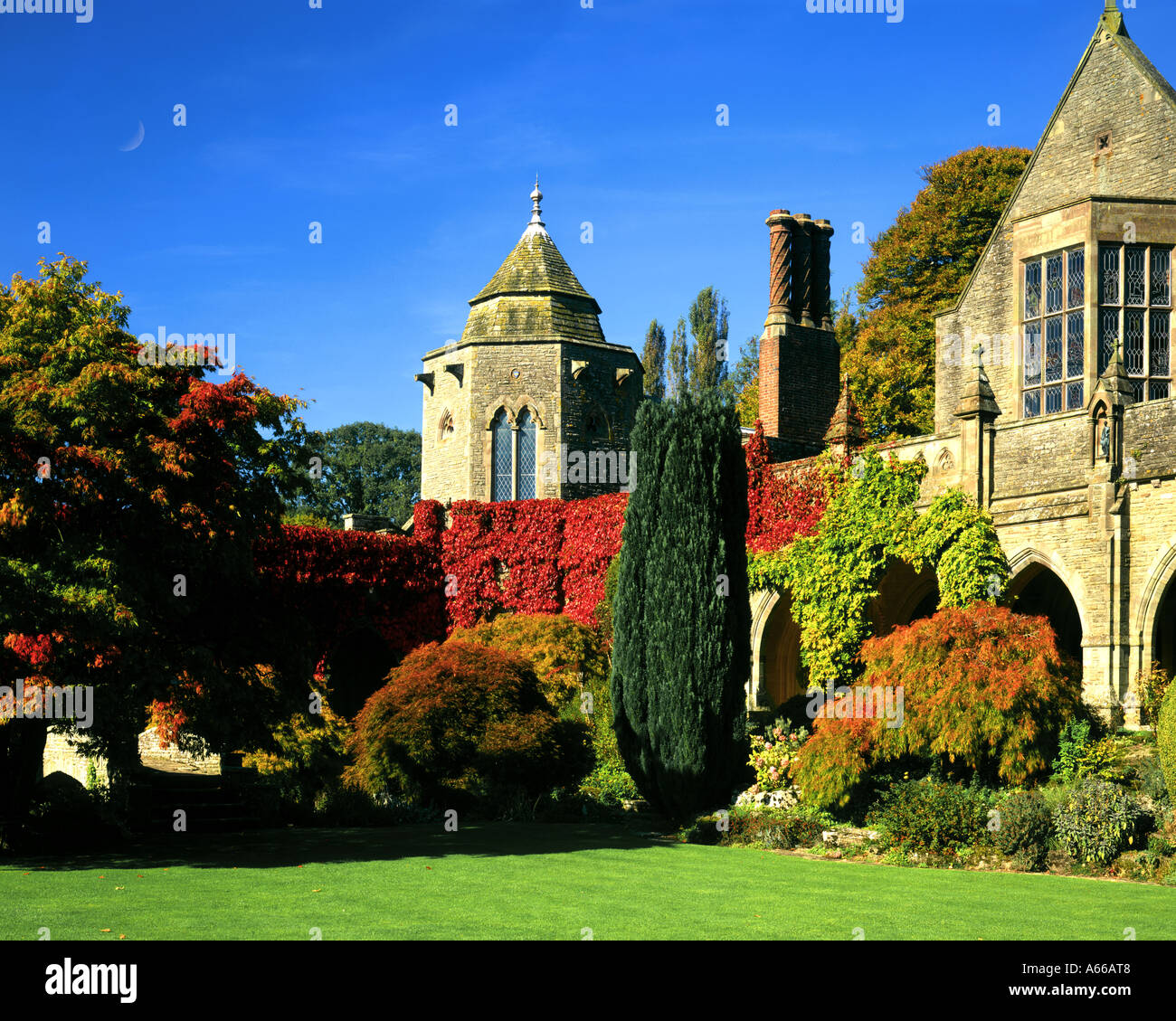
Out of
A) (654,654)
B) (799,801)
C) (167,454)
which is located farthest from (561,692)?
(167,454)

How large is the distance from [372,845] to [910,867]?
6448mm

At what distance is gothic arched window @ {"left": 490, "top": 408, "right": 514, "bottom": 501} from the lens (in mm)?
30141

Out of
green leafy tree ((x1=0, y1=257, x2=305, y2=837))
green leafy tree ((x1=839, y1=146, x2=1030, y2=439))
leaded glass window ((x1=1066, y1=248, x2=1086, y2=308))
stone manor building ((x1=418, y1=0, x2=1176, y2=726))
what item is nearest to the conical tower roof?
stone manor building ((x1=418, y1=0, x2=1176, y2=726))

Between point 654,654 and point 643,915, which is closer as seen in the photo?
point 643,915

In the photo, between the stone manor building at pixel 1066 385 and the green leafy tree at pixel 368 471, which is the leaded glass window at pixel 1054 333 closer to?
the stone manor building at pixel 1066 385

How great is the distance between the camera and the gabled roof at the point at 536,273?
31297mm

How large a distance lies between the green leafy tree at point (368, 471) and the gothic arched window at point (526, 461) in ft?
112

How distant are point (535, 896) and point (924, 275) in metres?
27.6

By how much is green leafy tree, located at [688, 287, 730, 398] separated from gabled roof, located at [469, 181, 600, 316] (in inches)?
997

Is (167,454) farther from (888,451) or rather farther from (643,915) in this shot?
(888,451)

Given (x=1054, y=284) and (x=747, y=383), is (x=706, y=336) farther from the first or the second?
(x=1054, y=284)

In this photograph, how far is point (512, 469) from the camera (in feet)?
98.9

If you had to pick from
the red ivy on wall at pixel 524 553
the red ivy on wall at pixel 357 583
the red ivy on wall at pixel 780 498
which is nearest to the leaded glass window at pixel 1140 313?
the red ivy on wall at pixel 780 498

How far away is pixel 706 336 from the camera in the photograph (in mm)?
57125
